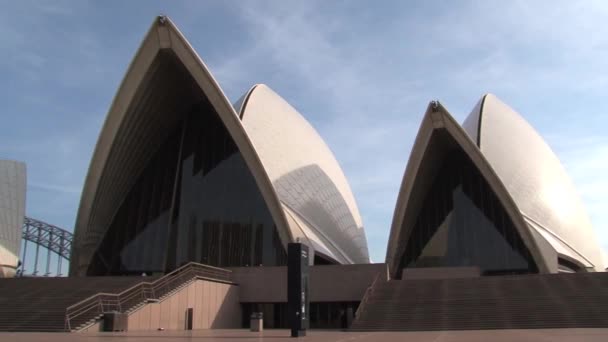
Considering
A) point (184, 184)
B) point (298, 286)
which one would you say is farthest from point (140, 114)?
point (298, 286)

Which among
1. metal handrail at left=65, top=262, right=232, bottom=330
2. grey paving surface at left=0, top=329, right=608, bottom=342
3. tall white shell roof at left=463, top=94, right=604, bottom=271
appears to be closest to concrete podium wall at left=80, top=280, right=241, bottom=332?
metal handrail at left=65, top=262, right=232, bottom=330

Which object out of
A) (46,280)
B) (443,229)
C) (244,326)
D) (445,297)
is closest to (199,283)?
(244,326)

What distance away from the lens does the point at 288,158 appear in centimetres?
3291

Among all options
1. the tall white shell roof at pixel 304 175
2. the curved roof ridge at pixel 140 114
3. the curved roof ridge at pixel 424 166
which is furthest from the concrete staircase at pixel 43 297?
the curved roof ridge at pixel 424 166

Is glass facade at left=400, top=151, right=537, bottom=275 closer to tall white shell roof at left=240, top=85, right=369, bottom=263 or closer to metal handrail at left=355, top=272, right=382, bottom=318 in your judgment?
tall white shell roof at left=240, top=85, right=369, bottom=263

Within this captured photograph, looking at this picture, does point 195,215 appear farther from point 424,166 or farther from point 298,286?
point 298,286

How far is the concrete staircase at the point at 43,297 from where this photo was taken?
1686 cm

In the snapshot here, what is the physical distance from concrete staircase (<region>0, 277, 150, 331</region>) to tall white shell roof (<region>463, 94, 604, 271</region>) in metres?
21.2

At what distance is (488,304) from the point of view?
19.4 m

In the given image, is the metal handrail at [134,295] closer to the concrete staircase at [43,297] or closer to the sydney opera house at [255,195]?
the concrete staircase at [43,297]

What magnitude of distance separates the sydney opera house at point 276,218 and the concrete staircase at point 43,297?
24 cm

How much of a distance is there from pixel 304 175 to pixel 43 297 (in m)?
16.3

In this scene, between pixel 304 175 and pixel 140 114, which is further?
pixel 304 175

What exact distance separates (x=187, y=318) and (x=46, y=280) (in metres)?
6.65
